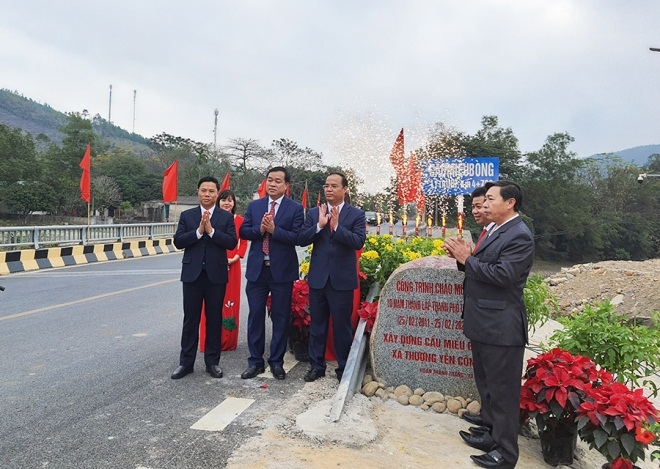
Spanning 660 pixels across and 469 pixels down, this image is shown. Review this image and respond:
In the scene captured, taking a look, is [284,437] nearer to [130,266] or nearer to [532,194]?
[130,266]

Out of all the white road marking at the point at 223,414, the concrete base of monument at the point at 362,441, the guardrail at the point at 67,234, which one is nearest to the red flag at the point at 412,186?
the guardrail at the point at 67,234

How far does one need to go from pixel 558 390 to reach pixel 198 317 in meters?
2.85

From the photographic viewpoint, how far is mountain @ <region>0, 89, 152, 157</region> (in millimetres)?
141000

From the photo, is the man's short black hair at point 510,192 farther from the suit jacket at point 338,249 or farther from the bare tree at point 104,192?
the bare tree at point 104,192

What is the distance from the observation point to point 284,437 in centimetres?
301

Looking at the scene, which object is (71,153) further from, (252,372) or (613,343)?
(613,343)

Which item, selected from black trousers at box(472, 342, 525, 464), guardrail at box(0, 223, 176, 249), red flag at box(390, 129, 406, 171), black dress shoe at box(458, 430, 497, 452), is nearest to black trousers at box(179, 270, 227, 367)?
black dress shoe at box(458, 430, 497, 452)

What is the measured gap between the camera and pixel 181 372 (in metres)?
4.17

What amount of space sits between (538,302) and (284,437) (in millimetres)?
3028

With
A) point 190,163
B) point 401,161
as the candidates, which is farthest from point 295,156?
point 401,161

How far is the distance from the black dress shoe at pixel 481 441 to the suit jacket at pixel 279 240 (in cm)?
189

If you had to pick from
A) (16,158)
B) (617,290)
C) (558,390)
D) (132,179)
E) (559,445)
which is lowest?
(617,290)

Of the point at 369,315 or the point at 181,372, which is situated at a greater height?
the point at 369,315

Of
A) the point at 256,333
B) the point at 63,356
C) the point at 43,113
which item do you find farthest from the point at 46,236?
the point at 43,113
